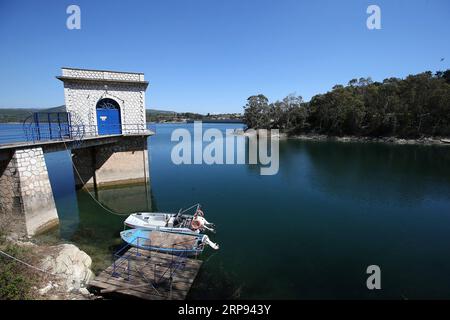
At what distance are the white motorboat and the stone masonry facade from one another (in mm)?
10676

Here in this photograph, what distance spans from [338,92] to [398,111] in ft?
59.1

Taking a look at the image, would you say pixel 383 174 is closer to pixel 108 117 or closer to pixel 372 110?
pixel 108 117

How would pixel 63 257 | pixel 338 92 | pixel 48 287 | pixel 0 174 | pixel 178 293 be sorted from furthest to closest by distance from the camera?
pixel 338 92 < pixel 0 174 < pixel 63 257 < pixel 178 293 < pixel 48 287

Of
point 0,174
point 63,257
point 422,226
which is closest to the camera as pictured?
point 63,257

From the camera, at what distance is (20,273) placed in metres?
8.36

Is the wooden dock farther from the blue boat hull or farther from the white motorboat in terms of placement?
the white motorboat

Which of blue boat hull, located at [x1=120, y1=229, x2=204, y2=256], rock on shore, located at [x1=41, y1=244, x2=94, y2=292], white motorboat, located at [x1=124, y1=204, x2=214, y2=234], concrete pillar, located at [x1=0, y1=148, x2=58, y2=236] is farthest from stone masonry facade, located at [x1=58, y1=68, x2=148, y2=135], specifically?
rock on shore, located at [x1=41, y1=244, x2=94, y2=292]

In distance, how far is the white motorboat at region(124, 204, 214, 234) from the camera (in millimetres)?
14266

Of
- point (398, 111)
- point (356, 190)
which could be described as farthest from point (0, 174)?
point (398, 111)

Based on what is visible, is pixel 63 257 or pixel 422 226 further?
pixel 422 226

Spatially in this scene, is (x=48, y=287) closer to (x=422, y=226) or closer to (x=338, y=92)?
(x=422, y=226)

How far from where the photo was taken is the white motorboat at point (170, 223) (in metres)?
14.3

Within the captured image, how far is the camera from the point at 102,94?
22.5 metres
